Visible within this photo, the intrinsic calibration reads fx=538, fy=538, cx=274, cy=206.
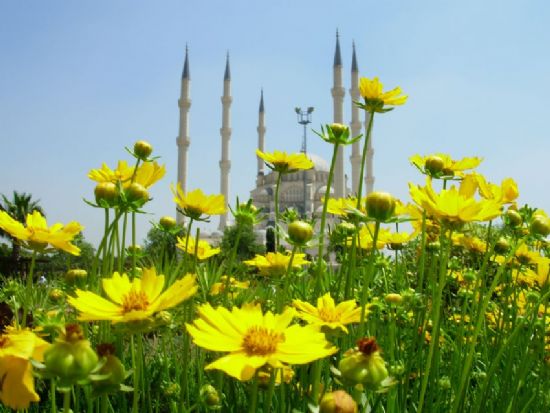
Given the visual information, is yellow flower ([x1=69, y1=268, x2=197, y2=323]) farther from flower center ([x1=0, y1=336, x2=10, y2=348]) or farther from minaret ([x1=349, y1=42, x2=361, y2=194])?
minaret ([x1=349, y1=42, x2=361, y2=194])

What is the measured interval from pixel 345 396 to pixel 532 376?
1.09 m

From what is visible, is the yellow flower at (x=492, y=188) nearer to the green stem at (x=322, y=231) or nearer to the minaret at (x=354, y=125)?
the green stem at (x=322, y=231)

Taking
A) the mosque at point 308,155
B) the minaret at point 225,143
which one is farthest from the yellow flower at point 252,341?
the minaret at point 225,143

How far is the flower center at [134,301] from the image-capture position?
0.54 meters

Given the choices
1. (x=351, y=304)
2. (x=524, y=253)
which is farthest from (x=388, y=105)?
(x=524, y=253)

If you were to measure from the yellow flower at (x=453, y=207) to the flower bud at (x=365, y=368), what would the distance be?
0.77 ft

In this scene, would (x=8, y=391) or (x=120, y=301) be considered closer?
(x=8, y=391)

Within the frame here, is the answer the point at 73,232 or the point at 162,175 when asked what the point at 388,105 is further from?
the point at 73,232

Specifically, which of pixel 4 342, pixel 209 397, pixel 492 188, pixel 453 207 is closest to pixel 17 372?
pixel 4 342

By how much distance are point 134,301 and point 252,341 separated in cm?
13

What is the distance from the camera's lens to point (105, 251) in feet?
2.90

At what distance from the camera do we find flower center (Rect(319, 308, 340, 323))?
0.75 metres

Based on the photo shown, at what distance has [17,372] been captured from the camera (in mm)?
433

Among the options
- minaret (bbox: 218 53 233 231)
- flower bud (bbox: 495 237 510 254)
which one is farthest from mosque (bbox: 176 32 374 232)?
flower bud (bbox: 495 237 510 254)
